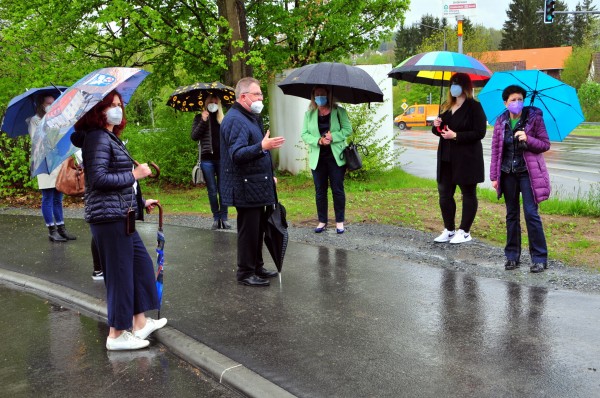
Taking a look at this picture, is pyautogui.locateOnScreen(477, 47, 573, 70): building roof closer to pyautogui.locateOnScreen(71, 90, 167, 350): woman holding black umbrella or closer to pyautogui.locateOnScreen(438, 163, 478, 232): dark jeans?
pyautogui.locateOnScreen(438, 163, 478, 232): dark jeans

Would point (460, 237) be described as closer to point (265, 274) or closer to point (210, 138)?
point (265, 274)

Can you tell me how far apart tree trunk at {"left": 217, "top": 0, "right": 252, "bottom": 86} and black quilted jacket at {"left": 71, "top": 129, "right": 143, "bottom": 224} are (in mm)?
9674

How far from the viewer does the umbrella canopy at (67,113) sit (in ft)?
12.8

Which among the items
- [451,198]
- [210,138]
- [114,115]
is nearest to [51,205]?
[210,138]

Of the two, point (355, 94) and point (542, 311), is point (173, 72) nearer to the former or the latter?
point (355, 94)

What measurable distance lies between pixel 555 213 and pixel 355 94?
12.7ft

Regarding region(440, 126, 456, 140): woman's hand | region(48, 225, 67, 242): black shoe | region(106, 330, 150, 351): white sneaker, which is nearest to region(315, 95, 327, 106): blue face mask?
region(440, 126, 456, 140): woman's hand

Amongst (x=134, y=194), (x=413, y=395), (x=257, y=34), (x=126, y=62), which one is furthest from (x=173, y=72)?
(x=413, y=395)

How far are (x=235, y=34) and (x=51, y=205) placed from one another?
7142 millimetres

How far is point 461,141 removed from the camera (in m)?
6.97

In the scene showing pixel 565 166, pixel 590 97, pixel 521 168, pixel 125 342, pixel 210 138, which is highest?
pixel 210 138

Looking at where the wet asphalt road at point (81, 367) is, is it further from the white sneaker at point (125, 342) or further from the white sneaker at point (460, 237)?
the white sneaker at point (460, 237)

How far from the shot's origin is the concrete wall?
14.7m

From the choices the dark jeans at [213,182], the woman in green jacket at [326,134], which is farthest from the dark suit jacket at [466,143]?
the dark jeans at [213,182]
